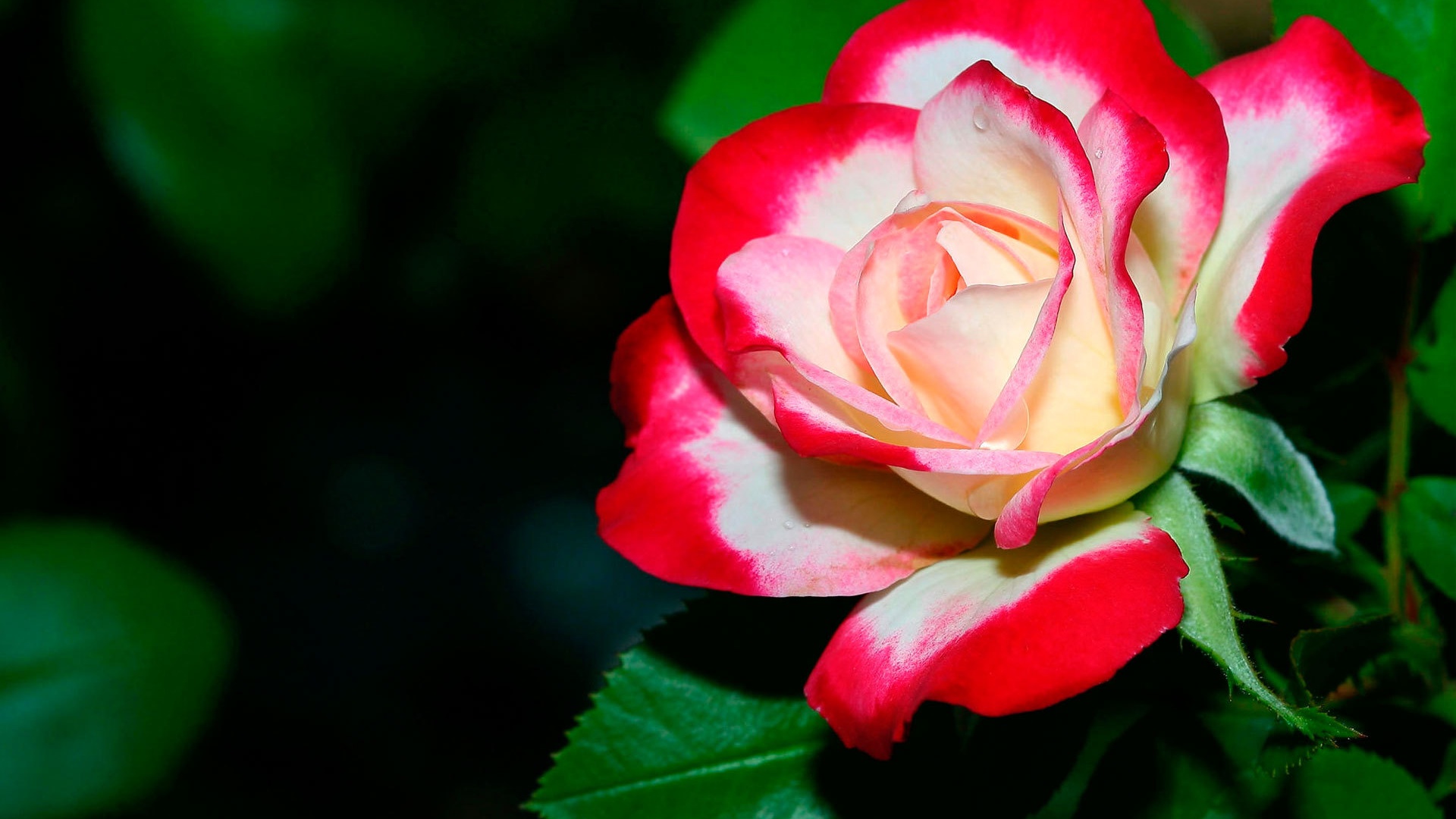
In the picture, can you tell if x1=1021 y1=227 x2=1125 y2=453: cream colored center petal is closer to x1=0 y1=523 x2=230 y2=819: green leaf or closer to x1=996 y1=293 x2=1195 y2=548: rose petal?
x1=996 y1=293 x2=1195 y2=548: rose petal

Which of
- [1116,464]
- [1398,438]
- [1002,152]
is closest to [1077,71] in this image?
[1002,152]

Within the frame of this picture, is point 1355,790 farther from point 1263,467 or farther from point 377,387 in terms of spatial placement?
point 377,387

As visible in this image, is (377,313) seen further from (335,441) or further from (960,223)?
(960,223)

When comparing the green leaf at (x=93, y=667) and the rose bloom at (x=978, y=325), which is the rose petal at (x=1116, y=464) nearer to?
the rose bloom at (x=978, y=325)

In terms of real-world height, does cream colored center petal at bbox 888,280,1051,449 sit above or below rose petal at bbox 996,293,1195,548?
above

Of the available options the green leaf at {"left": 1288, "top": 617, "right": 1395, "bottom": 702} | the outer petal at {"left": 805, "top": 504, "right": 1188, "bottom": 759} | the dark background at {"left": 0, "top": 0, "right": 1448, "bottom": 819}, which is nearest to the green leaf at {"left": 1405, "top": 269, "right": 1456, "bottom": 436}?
the green leaf at {"left": 1288, "top": 617, "right": 1395, "bottom": 702}

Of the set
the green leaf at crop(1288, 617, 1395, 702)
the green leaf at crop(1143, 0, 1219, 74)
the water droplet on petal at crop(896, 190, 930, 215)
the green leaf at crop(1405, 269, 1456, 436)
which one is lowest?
the green leaf at crop(1288, 617, 1395, 702)

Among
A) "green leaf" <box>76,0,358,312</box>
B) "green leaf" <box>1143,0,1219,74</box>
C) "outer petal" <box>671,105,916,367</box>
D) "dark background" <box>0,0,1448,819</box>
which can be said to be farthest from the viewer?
"dark background" <box>0,0,1448,819</box>
